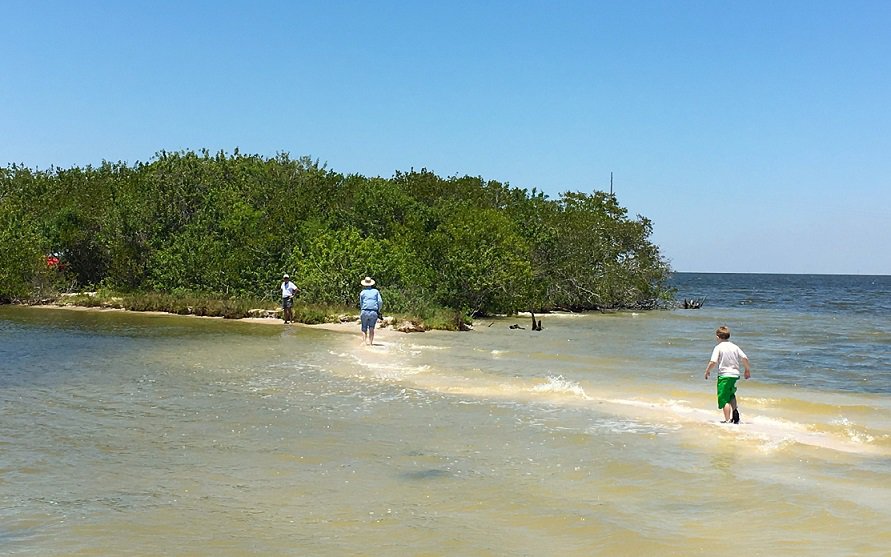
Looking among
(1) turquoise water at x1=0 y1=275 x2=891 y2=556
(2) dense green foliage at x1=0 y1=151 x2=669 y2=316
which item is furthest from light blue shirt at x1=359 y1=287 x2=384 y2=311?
(2) dense green foliage at x1=0 y1=151 x2=669 y2=316

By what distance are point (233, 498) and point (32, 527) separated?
1.75m

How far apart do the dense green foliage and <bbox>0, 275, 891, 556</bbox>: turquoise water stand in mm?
14451

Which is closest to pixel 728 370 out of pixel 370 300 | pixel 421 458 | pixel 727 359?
pixel 727 359

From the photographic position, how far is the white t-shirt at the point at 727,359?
12.0 metres

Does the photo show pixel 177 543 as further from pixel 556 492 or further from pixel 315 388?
pixel 315 388

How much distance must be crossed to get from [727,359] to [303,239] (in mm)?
26998

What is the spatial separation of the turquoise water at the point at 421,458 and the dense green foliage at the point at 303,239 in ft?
47.4

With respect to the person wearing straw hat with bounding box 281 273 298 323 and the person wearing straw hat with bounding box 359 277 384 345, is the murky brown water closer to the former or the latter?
the person wearing straw hat with bounding box 359 277 384 345

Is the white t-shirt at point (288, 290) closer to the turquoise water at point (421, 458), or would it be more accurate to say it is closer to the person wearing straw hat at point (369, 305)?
the person wearing straw hat at point (369, 305)

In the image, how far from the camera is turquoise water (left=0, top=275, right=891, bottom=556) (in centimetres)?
683

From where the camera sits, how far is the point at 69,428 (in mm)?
10680

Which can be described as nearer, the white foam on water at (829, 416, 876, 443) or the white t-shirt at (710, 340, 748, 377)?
the white foam on water at (829, 416, 876, 443)

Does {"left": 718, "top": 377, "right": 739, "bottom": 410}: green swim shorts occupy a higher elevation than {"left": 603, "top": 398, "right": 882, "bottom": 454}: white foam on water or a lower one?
higher

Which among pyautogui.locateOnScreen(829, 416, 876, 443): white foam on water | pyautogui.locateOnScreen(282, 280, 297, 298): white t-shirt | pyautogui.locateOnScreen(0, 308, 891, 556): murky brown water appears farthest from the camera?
pyautogui.locateOnScreen(282, 280, 297, 298): white t-shirt
